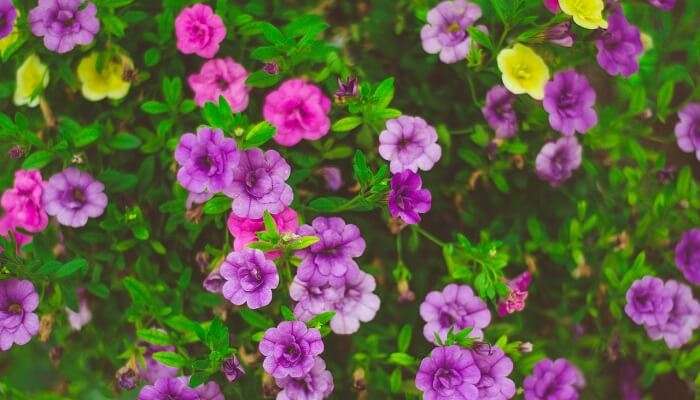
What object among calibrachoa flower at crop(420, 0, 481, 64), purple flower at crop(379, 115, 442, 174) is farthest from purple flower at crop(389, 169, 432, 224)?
calibrachoa flower at crop(420, 0, 481, 64)

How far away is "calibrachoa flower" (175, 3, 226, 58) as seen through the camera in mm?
1377

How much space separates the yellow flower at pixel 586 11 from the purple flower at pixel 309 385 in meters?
0.70

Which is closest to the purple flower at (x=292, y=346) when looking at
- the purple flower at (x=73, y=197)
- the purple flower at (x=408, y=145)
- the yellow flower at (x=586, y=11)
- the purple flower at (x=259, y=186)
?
the purple flower at (x=259, y=186)

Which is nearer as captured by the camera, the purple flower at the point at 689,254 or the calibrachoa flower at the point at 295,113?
the calibrachoa flower at the point at 295,113

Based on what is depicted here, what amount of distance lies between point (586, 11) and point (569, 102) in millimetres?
198

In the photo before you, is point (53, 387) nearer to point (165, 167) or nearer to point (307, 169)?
→ point (165, 167)

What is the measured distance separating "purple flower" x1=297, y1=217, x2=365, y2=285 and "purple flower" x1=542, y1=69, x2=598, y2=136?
45 cm

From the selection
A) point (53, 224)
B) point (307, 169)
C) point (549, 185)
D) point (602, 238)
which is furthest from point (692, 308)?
point (53, 224)

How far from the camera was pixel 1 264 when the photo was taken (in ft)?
4.03

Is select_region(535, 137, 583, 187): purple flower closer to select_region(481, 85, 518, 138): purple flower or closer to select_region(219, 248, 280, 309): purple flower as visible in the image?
select_region(481, 85, 518, 138): purple flower

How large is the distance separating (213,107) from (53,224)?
49 centimetres

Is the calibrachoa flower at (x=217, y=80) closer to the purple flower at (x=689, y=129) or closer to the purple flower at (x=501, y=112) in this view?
the purple flower at (x=501, y=112)

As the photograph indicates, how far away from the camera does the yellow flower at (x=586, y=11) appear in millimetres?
1246

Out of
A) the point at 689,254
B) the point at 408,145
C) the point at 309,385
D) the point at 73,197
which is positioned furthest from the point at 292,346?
the point at 689,254
